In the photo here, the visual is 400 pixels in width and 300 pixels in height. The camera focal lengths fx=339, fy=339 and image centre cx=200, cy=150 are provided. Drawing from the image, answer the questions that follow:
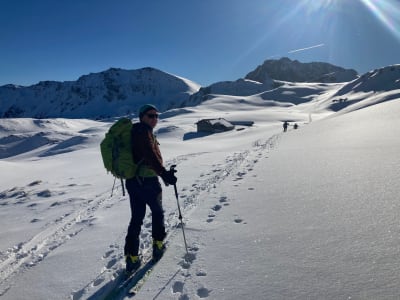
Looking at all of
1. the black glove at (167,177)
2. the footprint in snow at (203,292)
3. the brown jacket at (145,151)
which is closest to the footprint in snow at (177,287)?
the footprint in snow at (203,292)

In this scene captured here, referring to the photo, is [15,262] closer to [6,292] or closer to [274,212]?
[6,292]

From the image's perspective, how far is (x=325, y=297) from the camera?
12.5ft

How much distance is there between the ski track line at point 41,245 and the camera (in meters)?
5.98

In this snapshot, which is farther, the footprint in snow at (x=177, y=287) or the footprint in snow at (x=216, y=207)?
the footprint in snow at (x=216, y=207)

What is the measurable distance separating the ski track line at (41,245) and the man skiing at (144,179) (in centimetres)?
205

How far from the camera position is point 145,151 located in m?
5.09

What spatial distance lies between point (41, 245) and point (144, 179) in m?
3.46

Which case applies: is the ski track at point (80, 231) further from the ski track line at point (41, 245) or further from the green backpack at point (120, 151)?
the green backpack at point (120, 151)

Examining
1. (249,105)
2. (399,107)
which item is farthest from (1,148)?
(399,107)

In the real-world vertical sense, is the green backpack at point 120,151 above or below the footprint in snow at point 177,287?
above

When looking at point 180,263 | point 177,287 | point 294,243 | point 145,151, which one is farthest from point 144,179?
point 294,243

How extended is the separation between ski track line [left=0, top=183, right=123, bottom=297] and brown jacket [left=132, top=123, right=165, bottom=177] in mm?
2859

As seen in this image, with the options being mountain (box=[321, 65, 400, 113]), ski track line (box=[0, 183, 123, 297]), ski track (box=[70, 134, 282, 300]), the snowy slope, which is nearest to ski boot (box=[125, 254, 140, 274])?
ski track (box=[70, 134, 282, 300])

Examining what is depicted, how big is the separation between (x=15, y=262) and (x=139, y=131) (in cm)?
373
